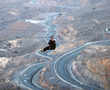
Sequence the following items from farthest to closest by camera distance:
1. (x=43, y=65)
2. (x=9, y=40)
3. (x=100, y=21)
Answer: (x=100, y=21), (x=9, y=40), (x=43, y=65)

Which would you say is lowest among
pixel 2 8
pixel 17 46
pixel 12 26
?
pixel 17 46

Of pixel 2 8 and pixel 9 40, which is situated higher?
pixel 2 8

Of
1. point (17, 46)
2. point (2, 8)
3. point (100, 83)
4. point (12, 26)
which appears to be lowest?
point (100, 83)

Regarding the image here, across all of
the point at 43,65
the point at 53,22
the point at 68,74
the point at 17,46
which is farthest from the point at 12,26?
the point at 68,74

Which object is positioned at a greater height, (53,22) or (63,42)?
(53,22)

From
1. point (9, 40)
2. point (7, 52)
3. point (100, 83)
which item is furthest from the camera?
point (9, 40)

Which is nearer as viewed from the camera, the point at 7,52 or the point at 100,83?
the point at 100,83

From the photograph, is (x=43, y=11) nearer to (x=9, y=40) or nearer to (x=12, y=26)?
(x=12, y=26)

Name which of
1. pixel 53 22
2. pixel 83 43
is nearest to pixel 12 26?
pixel 53 22

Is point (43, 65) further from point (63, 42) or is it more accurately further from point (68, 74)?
point (63, 42)
